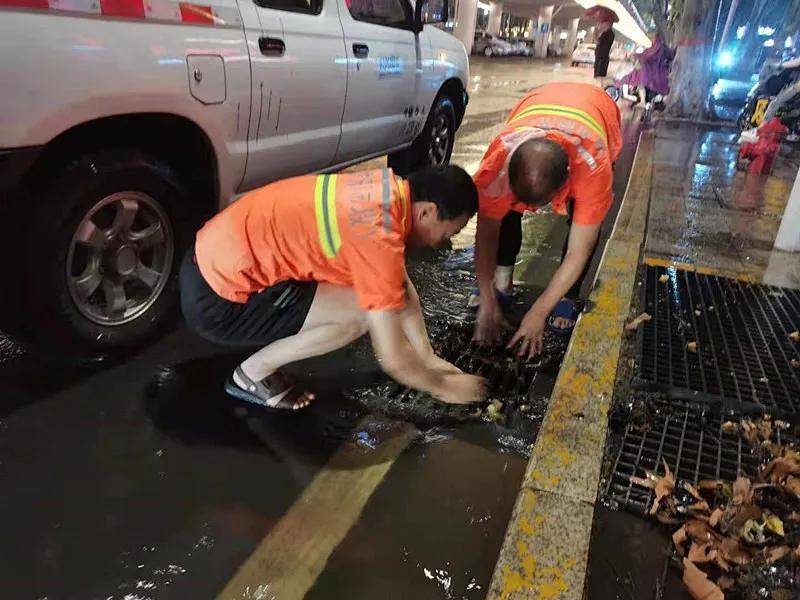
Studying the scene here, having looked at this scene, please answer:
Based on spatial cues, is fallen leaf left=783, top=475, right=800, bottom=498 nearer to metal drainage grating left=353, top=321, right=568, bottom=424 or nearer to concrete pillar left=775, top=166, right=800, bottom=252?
metal drainage grating left=353, top=321, right=568, bottom=424

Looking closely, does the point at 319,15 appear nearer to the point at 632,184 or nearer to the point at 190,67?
the point at 190,67

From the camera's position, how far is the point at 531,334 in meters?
2.84

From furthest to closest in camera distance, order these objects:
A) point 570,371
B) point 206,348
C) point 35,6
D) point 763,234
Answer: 1. point 763,234
2. point 206,348
3. point 570,371
4. point 35,6

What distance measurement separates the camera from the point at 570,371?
2.69 metres

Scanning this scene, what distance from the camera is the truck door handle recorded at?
2945 millimetres

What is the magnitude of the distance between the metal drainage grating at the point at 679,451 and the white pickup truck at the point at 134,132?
7.07ft

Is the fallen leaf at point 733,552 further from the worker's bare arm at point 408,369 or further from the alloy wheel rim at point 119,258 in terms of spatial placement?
the alloy wheel rim at point 119,258

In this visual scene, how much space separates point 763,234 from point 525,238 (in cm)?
194

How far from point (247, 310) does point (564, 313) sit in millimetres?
1808

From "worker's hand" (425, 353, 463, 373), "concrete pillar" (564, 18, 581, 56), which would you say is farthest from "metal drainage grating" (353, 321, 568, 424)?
"concrete pillar" (564, 18, 581, 56)

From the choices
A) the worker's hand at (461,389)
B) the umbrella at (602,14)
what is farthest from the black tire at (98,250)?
the umbrella at (602,14)

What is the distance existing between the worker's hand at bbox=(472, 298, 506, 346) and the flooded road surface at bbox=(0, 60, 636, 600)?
399mm

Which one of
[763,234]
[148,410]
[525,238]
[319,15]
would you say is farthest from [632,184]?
[148,410]

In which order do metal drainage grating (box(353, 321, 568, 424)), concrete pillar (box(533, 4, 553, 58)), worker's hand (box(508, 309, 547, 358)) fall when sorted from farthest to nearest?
concrete pillar (box(533, 4, 553, 58))
worker's hand (box(508, 309, 547, 358))
metal drainage grating (box(353, 321, 568, 424))
